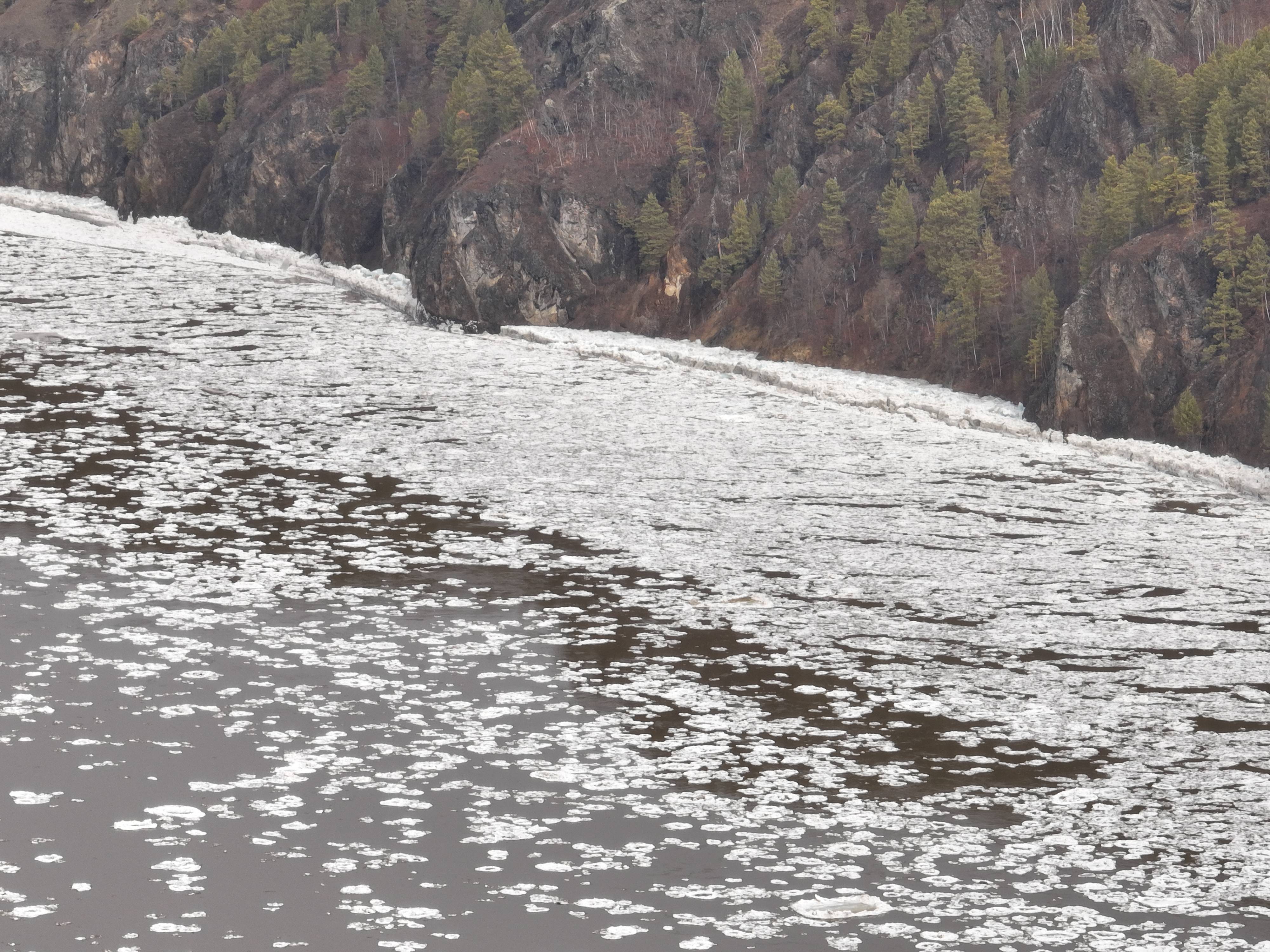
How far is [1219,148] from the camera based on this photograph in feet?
170

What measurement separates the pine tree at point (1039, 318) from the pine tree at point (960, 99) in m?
12.4

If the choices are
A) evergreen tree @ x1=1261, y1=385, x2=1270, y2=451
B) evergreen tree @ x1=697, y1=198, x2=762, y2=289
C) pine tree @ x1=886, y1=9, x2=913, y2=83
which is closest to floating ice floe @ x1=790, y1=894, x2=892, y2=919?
evergreen tree @ x1=1261, y1=385, x2=1270, y2=451

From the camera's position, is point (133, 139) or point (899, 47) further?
point (133, 139)

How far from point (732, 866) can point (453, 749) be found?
517cm

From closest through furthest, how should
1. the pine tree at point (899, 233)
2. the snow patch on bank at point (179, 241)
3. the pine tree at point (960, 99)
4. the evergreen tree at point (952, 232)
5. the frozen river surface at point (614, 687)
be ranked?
the frozen river surface at point (614, 687), the evergreen tree at point (952, 232), the pine tree at point (899, 233), the pine tree at point (960, 99), the snow patch on bank at point (179, 241)

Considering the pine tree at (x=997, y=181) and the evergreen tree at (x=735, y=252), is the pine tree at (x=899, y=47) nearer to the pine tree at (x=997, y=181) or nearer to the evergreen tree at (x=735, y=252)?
the pine tree at (x=997, y=181)

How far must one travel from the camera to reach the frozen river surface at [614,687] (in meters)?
16.5

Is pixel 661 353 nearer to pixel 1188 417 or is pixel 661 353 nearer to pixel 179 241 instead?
pixel 1188 417

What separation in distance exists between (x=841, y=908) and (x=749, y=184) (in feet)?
192

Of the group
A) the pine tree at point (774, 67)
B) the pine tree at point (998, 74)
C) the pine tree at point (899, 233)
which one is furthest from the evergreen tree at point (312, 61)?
the pine tree at point (899, 233)

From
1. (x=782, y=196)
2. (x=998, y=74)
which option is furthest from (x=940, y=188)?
(x=998, y=74)

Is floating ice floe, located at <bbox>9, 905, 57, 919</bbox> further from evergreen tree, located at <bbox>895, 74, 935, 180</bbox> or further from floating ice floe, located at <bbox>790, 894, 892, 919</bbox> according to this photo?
evergreen tree, located at <bbox>895, 74, 935, 180</bbox>

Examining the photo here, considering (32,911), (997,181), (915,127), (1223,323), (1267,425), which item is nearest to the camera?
(32,911)

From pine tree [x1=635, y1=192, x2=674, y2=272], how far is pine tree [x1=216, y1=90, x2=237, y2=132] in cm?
3877
